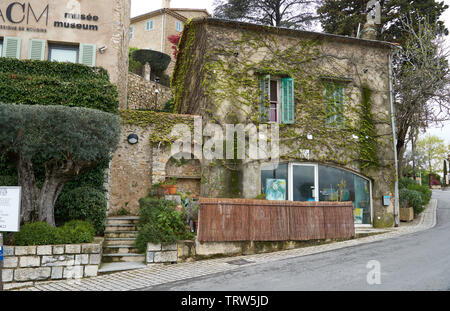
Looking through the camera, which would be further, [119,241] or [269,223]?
[269,223]

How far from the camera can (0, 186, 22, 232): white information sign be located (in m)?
5.71

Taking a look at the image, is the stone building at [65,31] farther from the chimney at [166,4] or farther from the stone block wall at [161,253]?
the chimney at [166,4]

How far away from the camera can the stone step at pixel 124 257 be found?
8.21 meters

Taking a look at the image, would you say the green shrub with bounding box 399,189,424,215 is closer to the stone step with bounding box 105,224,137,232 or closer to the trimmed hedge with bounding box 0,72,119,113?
the stone step with bounding box 105,224,137,232

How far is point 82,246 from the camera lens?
729 cm

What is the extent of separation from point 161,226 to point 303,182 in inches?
232

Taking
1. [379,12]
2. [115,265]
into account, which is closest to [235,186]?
[115,265]

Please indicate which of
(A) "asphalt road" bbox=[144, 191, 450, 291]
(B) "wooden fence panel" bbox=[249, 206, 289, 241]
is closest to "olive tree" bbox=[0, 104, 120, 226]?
(A) "asphalt road" bbox=[144, 191, 450, 291]

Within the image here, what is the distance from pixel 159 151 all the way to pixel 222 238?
4479 millimetres

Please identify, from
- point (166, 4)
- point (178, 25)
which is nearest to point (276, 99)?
point (178, 25)

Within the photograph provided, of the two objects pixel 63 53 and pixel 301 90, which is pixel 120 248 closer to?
pixel 63 53

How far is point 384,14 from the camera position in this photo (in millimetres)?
19609

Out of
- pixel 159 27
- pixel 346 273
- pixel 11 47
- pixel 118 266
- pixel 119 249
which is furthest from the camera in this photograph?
pixel 159 27
